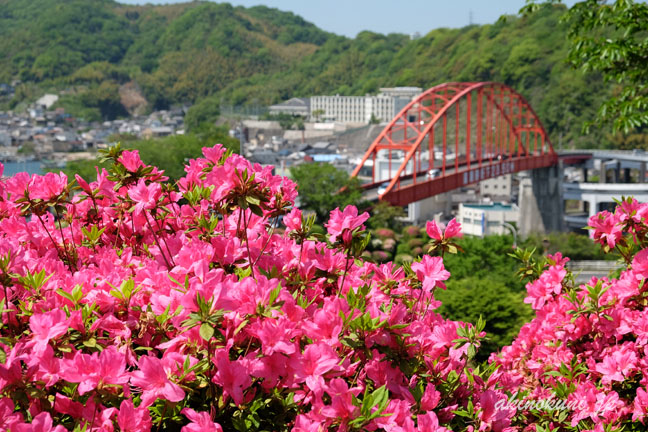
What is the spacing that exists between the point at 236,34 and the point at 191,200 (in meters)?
164

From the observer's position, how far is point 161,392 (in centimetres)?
162

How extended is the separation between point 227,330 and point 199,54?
6123 inches

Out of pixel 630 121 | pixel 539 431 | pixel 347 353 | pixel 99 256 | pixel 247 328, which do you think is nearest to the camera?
pixel 247 328

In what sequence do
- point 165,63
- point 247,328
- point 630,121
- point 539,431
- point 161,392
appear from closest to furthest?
1. point 161,392
2. point 247,328
3. point 539,431
4. point 630,121
5. point 165,63

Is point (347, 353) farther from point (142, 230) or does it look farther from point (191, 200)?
point (142, 230)

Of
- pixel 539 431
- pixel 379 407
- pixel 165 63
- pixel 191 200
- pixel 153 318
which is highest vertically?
pixel 165 63

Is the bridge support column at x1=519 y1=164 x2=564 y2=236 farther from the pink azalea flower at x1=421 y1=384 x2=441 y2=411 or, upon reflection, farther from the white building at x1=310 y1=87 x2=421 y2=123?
the white building at x1=310 y1=87 x2=421 y2=123

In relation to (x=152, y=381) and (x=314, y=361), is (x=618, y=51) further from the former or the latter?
(x=152, y=381)

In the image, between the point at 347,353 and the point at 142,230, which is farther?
the point at 142,230

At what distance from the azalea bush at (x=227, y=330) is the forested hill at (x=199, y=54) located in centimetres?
9446

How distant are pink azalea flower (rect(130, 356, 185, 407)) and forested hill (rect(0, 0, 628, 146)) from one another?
95.3m

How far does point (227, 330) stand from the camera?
174cm

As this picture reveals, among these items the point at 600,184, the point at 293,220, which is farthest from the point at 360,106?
the point at 293,220

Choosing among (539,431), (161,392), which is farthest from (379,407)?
(539,431)
